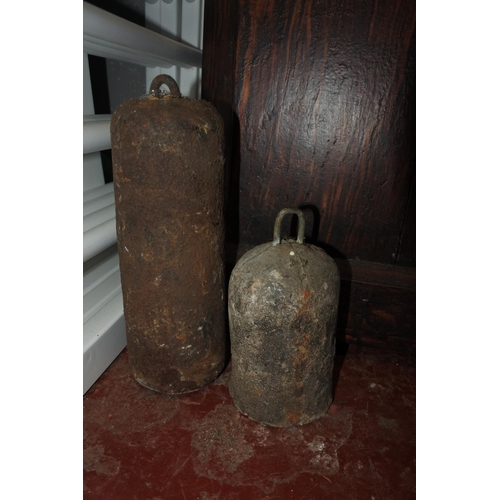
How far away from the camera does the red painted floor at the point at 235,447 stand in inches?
52.4

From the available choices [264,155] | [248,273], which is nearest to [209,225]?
[248,273]

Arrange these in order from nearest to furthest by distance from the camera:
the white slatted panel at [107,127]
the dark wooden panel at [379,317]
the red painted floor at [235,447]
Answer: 1. the red painted floor at [235,447]
2. the white slatted panel at [107,127]
3. the dark wooden panel at [379,317]

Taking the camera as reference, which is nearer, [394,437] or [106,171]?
[394,437]

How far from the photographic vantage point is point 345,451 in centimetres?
Answer: 148

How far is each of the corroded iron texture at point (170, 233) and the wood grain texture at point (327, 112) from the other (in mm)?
356

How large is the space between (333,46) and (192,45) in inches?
41.3

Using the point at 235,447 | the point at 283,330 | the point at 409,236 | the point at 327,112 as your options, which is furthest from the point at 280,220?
the point at 235,447

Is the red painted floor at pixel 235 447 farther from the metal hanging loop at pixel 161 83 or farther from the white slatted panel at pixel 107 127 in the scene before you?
the metal hanging loop at pixel 161 83

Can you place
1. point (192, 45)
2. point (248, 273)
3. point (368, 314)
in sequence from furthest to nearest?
point (192, 45) < point (368, 314) < point (248, 273)

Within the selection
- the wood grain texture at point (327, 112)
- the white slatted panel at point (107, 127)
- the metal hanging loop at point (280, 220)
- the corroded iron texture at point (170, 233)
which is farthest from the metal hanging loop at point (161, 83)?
the metal hanging loop at point (280, 220)

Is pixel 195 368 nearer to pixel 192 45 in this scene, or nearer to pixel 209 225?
pixel 209 225

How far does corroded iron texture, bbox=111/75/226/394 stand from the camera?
140 cm

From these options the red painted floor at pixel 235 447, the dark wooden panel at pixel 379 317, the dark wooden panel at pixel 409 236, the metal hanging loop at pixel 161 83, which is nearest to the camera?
the red painted floor at pixel 235 447

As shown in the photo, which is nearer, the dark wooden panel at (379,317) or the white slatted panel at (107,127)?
the white slatted panel at (107,127)
